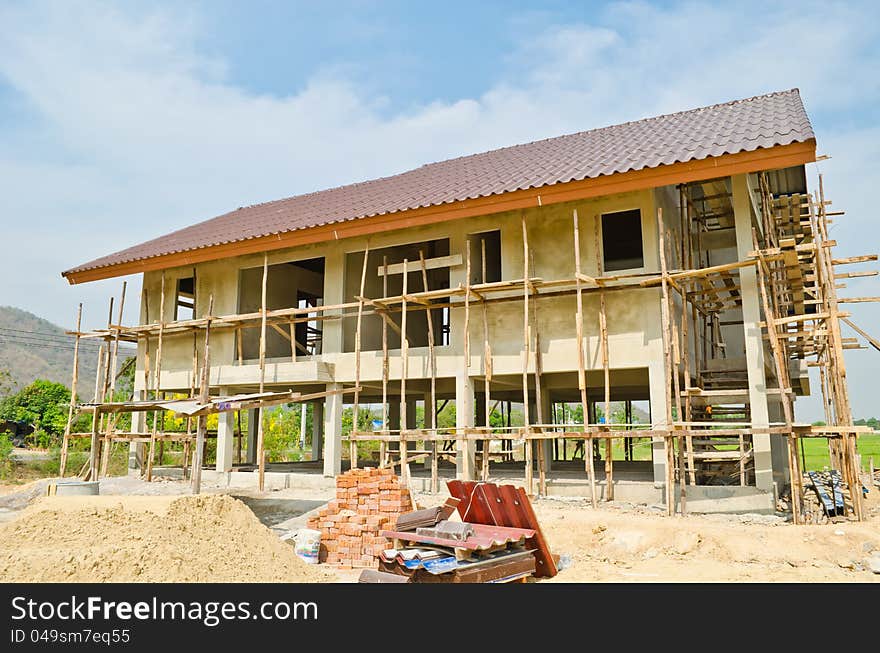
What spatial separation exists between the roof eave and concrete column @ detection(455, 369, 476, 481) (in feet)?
10.8

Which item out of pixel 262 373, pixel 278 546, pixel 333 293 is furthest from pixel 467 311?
pixel 278 546

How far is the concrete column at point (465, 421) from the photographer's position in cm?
1351

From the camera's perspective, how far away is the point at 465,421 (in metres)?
13.8

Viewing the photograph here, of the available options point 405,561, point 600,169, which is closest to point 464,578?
point 405,561

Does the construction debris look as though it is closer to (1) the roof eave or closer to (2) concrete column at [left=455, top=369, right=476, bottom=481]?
(2) concrete column at [left=455, top=369, right=476, bottom=481]

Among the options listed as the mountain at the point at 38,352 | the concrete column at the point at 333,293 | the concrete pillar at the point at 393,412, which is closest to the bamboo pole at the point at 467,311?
the concrete column at the point at 333,293

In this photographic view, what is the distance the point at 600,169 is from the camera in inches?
494

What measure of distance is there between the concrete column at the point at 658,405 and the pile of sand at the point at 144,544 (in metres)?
6.32

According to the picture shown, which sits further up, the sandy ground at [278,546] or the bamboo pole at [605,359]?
the bamboo pole at [605,359]

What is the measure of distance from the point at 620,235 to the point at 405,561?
13.1 meters

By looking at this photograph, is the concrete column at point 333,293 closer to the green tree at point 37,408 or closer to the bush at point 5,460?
the bush at point 5,460

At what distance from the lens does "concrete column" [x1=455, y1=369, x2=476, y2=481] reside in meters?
13.5

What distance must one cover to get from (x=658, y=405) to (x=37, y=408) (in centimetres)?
3264

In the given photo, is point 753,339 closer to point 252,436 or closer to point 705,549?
point 705,549
